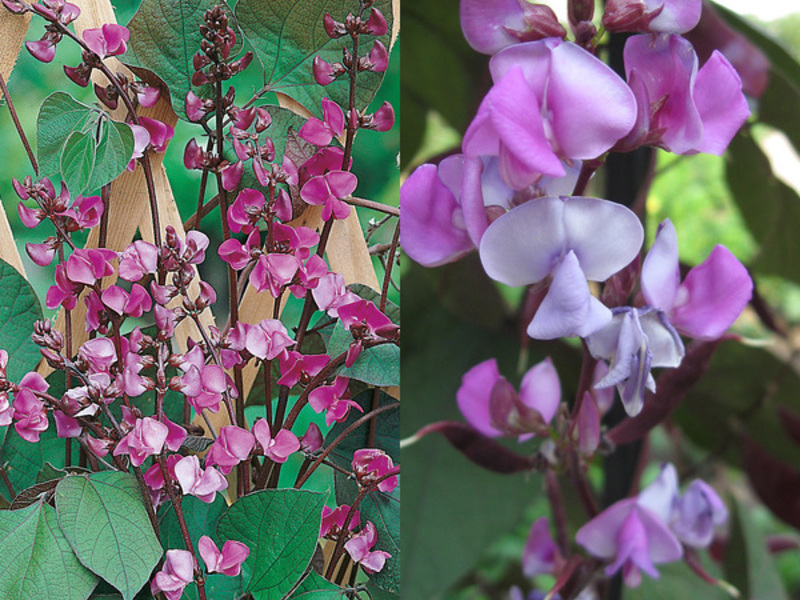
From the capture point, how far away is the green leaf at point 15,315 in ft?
1.12

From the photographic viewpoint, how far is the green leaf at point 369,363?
0.33 m

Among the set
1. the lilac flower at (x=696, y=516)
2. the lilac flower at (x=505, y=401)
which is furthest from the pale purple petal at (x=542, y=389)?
the lilac flower at (x=696, y=516)

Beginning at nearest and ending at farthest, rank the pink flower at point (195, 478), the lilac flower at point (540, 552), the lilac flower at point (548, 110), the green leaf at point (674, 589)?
the lilac flower at point (548, 110), the pink flower at point (195, 478), the lilac flower at point (540, 552), the green leaf at point (674, 589)

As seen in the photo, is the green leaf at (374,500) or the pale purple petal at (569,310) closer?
the pale purple petal at (569,310)

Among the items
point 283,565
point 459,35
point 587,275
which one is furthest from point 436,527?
point 459,35

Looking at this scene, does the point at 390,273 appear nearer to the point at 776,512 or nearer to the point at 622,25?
the point at 622,25

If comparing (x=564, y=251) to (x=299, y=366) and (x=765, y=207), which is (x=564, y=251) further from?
(x=765, y=207)

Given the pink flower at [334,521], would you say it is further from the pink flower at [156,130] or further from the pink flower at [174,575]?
the pink flower at [156,130]

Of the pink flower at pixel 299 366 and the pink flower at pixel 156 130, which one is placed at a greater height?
the pink flower at pixel 156 130

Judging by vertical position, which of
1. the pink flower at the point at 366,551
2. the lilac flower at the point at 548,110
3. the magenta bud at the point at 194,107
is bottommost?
the pink flower at the point at 366,551

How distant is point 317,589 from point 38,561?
0.40ft

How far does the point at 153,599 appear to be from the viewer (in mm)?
336

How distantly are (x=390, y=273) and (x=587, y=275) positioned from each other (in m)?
0.13

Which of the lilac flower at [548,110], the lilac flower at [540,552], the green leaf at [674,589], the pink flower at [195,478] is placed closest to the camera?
the lilac flower at [548,110]
